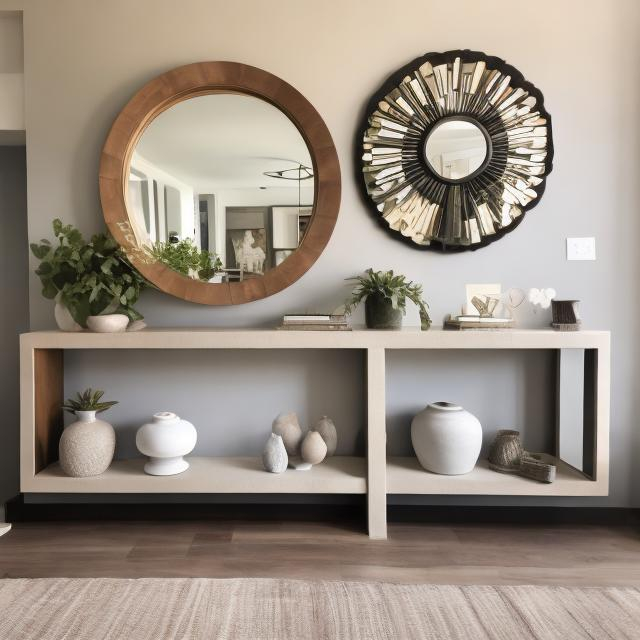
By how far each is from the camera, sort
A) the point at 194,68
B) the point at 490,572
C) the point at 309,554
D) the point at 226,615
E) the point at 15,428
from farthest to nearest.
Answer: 1. the point at 15,428
2. the point at 194,68
3. the point at 309,554
4. the point at 490,572
5. the point at 226,615

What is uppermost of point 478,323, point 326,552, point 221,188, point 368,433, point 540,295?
point 221,188

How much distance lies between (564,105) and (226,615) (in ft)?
8.01

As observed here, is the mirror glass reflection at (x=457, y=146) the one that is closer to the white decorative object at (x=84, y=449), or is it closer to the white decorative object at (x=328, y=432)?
the white decorative object at (x=328, y=432)

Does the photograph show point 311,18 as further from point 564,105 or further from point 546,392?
point 546,392

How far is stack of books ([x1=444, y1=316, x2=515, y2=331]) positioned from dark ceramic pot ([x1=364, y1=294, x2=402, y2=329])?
0.77ft

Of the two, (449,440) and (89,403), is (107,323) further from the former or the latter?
(449,440)

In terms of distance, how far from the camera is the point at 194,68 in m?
2.44

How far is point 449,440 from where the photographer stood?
7.37ft

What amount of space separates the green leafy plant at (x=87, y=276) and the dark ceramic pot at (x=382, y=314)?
0.99 m

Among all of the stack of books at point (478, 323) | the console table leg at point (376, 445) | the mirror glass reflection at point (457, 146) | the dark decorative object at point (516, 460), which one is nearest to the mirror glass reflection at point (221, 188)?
the mirror glass reflection at point (457, 146)

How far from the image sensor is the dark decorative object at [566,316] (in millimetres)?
2281

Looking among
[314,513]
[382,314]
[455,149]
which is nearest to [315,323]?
[382,314]

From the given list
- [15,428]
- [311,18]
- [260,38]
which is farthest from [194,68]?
[15,428]

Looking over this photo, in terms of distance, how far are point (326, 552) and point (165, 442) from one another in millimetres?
779
